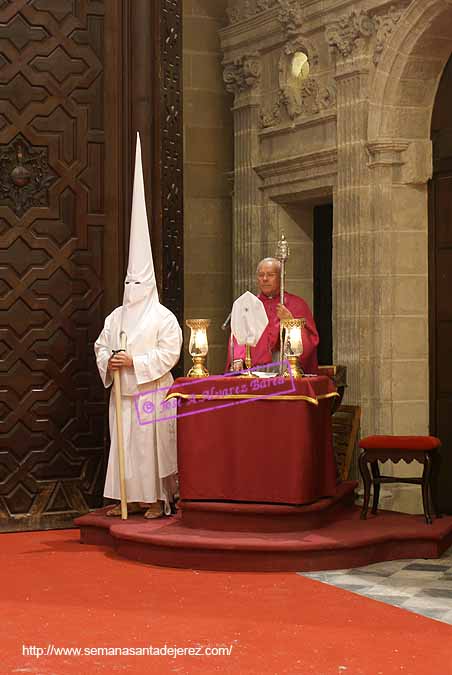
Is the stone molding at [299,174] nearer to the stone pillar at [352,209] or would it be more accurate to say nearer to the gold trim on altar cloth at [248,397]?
the stone pillar at [352,209]

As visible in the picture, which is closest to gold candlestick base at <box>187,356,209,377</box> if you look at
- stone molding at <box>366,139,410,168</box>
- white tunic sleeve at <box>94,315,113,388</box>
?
white tunic sleeve at <box>94,315,113,388</box>

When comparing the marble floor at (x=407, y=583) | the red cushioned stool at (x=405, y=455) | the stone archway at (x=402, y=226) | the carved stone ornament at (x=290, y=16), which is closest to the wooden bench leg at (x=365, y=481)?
the red cushioned stool at (x=405, y=455)

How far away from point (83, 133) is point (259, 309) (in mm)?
2375

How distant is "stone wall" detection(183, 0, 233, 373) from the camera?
13945mm

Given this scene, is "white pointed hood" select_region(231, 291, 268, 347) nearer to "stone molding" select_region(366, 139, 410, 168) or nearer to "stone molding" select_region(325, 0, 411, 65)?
"stone molding" select_region(366, 139, 410, 168)

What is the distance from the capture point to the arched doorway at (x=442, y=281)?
11094mm

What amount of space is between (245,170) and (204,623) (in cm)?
743

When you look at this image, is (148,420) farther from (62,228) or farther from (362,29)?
(362,29)

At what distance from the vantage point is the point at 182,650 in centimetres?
632

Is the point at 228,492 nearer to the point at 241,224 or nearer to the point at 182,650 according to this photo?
the point at 182,650

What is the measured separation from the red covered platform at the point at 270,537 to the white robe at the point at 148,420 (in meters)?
0.32

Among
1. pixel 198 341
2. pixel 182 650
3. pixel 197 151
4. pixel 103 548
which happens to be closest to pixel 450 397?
pixel 198 341

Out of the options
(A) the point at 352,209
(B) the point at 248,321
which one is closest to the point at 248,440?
(B) the point at 248,321

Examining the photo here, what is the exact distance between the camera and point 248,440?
8.93m
